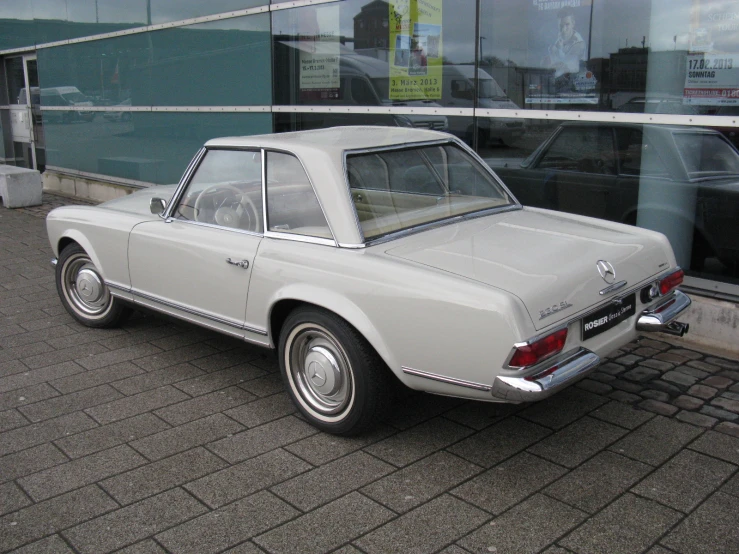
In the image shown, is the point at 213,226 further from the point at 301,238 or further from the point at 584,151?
the point at 584,151

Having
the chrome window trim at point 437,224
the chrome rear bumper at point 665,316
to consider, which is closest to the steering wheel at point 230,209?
the chrome window trim at point 437,224

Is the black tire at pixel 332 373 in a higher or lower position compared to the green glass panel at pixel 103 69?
lower

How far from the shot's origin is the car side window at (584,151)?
20.4ft

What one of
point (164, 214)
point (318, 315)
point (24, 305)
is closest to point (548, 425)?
point (318, 315)

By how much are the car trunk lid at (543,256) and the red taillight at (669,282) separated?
0.22 ft

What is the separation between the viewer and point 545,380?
3.35 meters

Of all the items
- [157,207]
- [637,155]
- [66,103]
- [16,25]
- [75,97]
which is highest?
[16,25]

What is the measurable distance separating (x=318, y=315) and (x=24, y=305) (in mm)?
3870

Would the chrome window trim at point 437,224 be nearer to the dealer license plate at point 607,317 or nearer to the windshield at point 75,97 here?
the dealer license plate at point 607,317

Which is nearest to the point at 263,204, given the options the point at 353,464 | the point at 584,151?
the point at 353,464

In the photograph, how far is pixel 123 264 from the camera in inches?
207

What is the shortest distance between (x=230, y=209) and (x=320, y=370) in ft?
4.25

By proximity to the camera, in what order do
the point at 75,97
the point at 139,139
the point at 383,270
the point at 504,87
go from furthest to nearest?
the point at 75,97 < the point at 139,139 < the point at 504,87 < the point at 383,270

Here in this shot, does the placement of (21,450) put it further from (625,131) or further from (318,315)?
(625,131)
